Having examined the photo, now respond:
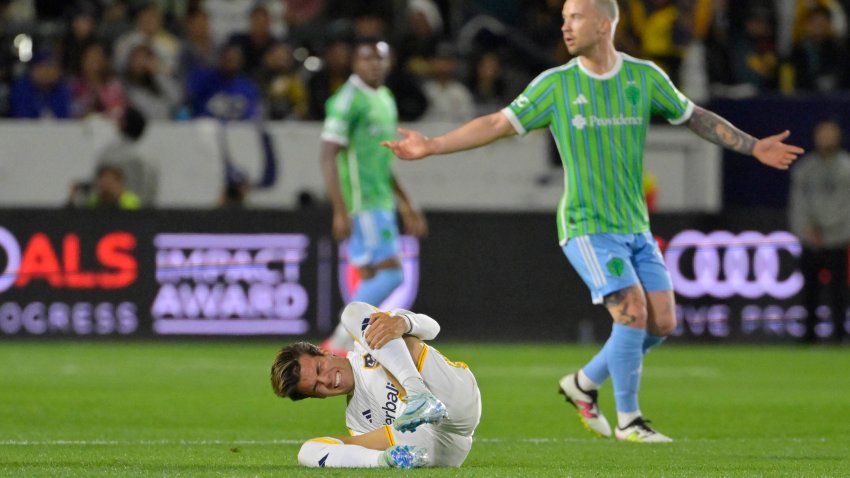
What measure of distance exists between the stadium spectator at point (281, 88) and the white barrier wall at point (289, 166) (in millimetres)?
504

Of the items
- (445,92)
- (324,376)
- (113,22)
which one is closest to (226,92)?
(113,22)

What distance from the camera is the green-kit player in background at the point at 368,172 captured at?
43.0ft

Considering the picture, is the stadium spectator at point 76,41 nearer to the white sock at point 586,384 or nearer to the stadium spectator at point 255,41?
the stadium spectator at point 255,41

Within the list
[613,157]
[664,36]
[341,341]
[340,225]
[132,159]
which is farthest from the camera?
[664,36]

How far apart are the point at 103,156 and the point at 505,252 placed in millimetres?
4176

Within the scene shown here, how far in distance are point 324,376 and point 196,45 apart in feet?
40.9

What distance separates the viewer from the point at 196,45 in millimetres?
19016

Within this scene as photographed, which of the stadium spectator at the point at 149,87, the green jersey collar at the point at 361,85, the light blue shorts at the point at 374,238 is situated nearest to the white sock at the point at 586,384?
the light blue shorts at the point at 374,238

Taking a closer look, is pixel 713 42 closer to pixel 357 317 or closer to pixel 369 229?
pixel 369 229

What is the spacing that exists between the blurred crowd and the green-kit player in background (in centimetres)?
514

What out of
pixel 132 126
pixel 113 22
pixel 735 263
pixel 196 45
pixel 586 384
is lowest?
pixel 735 263

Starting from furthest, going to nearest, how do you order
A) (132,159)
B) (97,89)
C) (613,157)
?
1. (97,89)
2. (132,159)
3. (613,157)

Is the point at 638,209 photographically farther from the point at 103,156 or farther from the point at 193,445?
the point at 103,156

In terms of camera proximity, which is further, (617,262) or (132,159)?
(132,159)
